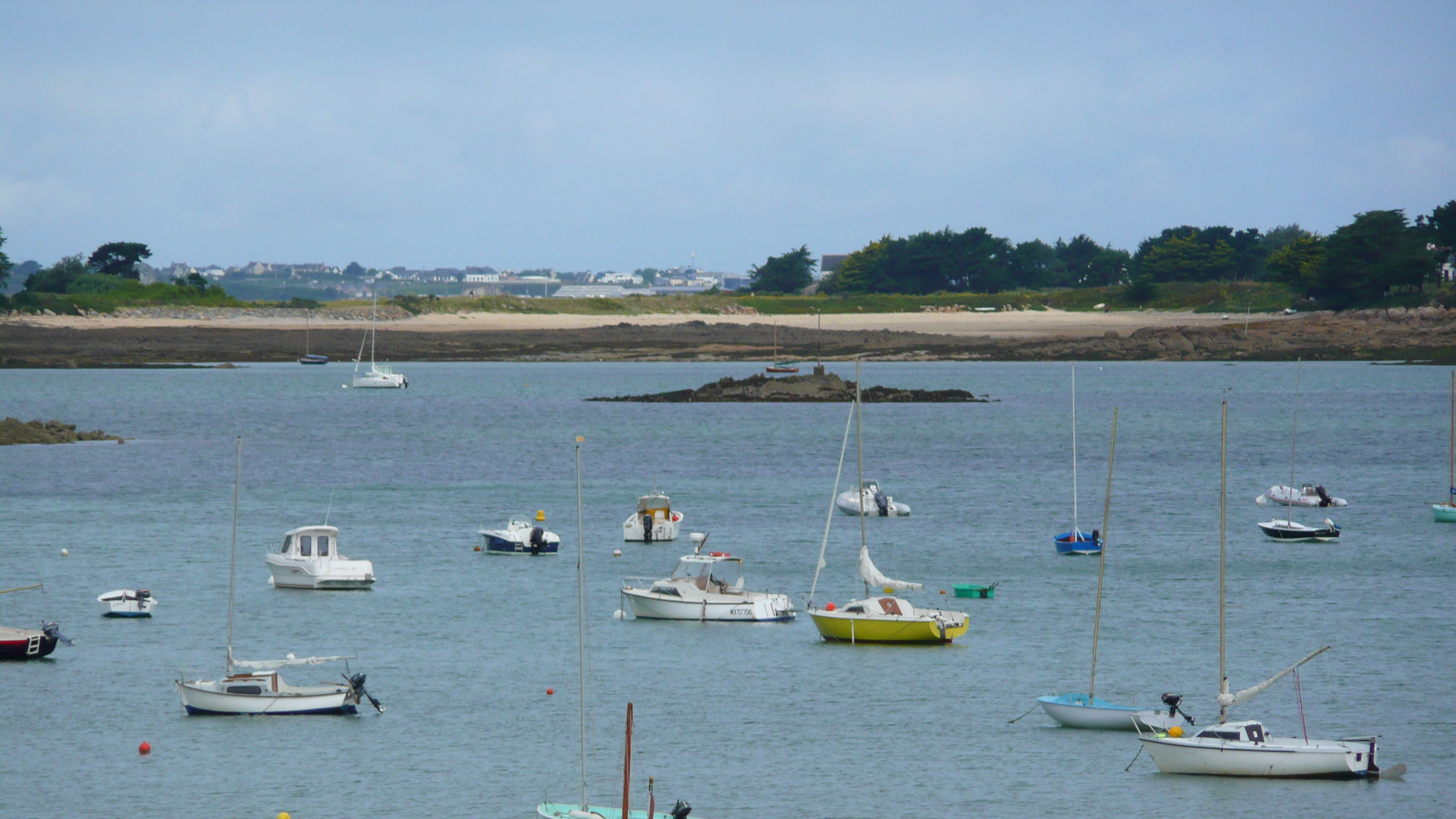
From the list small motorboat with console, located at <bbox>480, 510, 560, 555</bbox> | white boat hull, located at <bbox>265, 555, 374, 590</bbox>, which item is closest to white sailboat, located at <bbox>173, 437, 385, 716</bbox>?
white boat hull, located at <bbox>265, 555, 374, 590</bbox>

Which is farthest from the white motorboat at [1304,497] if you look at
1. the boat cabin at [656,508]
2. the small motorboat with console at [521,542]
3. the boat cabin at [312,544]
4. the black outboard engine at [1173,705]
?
the boat cabin at [312,544]

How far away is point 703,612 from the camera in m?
40.1

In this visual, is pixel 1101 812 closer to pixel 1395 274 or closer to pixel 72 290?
pixel 1395 274

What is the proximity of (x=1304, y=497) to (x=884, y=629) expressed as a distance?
31345mm

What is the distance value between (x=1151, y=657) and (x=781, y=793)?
12690 mm

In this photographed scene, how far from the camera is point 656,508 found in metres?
53.9

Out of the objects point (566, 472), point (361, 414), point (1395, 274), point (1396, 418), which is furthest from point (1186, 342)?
point (566, 472)

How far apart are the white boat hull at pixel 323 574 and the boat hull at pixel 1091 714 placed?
21.1m

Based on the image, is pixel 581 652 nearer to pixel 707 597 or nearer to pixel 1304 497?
pixel 707 597

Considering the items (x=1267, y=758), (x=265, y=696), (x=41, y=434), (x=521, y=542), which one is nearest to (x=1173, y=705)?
(x=1267, y=758)

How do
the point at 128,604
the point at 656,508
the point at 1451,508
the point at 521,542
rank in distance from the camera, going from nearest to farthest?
the point at 128,604 → the point at 521,542 → the point at 656,508 → the point at 1451,508

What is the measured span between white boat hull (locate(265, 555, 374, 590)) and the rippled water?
79 centimetres

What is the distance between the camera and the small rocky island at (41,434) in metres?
87.5

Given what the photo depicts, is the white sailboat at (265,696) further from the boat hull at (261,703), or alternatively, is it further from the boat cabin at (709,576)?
the boat cabin at (709,576)
